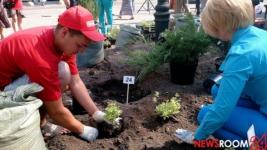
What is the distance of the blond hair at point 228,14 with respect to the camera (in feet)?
7.30

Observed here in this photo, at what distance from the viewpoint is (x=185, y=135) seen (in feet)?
9.38

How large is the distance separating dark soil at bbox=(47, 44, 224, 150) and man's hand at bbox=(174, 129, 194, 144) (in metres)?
0.06

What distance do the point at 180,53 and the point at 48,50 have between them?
1.74m

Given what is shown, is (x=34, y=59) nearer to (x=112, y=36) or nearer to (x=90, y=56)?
(x=90, y=56)

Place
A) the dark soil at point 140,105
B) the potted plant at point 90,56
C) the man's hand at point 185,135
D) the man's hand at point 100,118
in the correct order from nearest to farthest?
the man's hand at point 185,135 → the dark soil at point 140,105 → the man's hand at point 100,118 → the potted plant at point 90,56

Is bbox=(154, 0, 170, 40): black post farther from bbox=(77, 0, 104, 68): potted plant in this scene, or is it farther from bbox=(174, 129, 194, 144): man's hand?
bbox=(174, 129, 194, 144): man's hand

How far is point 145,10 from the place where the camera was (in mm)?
15156

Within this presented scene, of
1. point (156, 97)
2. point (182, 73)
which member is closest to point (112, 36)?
point (182, 73)

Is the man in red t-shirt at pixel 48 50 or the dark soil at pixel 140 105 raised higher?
the man in red t-shirt at pixel 48 50

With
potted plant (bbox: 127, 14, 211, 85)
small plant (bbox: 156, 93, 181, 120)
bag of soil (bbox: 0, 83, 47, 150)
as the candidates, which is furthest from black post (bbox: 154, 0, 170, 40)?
bag of soil (bbox: 0, 83, 47, 150)

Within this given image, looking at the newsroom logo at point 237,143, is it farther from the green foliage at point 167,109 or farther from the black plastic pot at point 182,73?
the black plastic pot at point 182,73

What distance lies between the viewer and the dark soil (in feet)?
9.50

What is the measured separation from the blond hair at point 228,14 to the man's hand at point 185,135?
0.90 metres

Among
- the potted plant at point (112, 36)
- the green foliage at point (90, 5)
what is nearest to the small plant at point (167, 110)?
the green foliage at point (90, 5)
